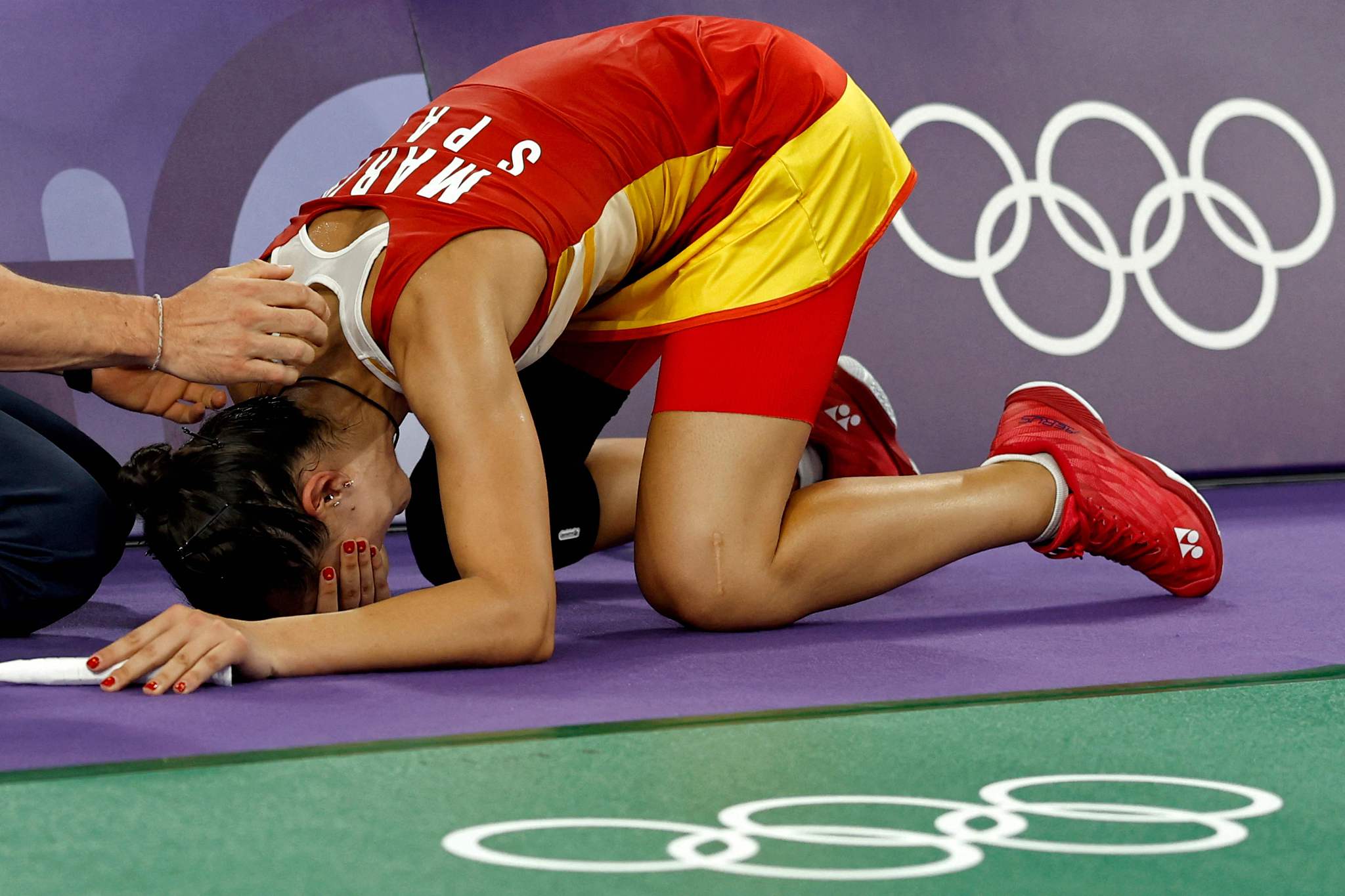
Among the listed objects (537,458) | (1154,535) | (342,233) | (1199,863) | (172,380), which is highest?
(342,233)

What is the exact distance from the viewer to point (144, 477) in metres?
2.09

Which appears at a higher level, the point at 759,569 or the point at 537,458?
the point at 537,458

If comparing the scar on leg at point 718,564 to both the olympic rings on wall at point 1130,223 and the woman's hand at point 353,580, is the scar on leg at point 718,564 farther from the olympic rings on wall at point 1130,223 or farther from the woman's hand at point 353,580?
the olympic rings on wall at point 1130,223

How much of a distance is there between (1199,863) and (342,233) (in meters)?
1.38

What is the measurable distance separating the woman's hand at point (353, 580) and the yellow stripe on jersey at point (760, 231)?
584 mm

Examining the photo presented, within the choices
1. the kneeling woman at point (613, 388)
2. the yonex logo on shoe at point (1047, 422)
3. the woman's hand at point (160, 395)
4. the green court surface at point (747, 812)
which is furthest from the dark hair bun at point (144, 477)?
the yonex logo on shoe at point (1047, 422)

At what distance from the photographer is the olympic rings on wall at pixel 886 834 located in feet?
3.84

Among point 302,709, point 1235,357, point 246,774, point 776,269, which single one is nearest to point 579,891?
point 246,774

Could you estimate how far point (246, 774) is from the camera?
1430mm

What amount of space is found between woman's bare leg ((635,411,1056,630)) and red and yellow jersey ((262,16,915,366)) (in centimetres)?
20

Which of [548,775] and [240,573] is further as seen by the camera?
[240,573]

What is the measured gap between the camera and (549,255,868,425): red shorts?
7.50 ft

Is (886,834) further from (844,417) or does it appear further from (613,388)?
(844,417)

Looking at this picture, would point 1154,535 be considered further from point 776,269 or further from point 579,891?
point 579,891
